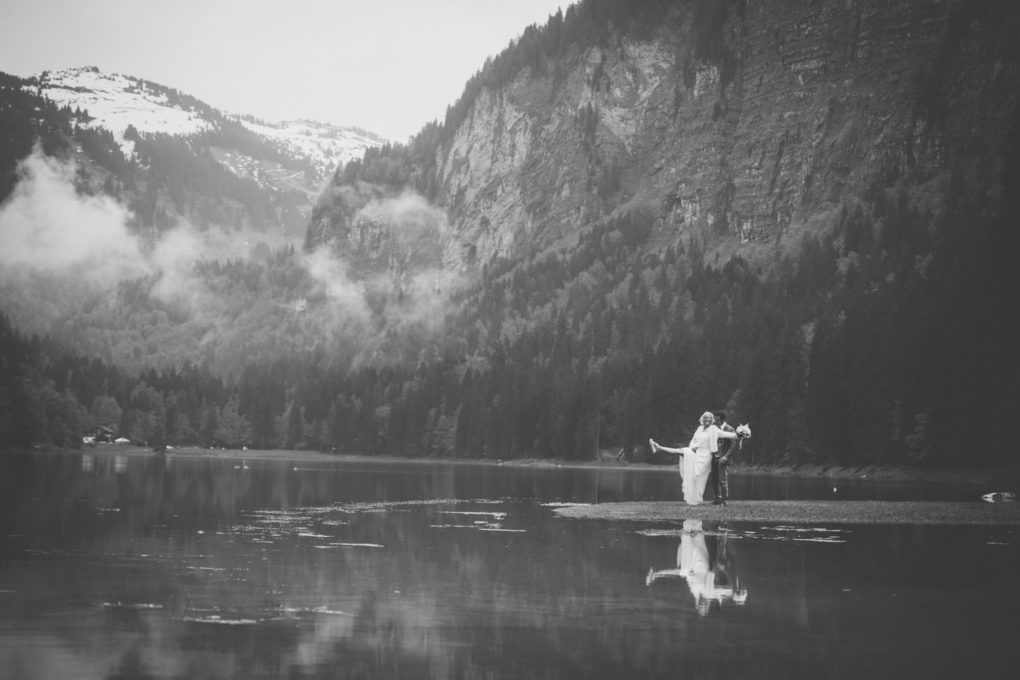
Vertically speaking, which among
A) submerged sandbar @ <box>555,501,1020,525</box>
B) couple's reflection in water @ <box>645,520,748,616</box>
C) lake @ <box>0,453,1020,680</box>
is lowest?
lake @ <box>0,453,1020,680</box>

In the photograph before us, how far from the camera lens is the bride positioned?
1876 inches

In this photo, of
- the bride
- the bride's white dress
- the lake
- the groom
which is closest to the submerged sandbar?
the groom

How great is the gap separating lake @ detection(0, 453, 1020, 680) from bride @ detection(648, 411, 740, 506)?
16.4 ft

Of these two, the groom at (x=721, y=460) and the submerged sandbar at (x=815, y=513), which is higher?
the groom at (x=721, y=460)

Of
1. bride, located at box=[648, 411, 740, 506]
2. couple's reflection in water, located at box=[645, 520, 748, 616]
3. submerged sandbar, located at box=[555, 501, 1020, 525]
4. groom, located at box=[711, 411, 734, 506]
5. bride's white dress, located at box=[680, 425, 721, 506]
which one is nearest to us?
couple's reflection in water, located at box=[645, 520, 748, 616]

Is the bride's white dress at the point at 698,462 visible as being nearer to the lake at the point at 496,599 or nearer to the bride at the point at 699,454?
the bride at the point at 699,454

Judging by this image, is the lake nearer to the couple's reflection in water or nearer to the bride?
the couple's reflection in water

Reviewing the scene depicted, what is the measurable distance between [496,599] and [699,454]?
26.3 meters

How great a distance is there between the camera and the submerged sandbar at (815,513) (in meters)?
46.2

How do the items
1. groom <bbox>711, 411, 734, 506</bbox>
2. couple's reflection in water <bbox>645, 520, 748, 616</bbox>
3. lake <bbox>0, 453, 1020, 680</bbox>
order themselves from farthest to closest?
groom <bbox>711, 411, 734, 506</bbox>, couple's reflection in water <bbox>645, 520, 748, 616</bbox>, lake <bbox>0, 453, 1020, 680</bbox>

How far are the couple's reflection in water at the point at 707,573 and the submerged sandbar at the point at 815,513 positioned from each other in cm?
848

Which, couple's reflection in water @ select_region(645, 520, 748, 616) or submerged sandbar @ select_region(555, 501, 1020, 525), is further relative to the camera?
submerged sandbar @ select_region(555, 501, 1020, 525)

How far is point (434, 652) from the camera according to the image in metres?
17.8

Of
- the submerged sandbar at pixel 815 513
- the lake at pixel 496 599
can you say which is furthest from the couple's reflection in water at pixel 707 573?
the submerged sandbar at pixel 815 513
